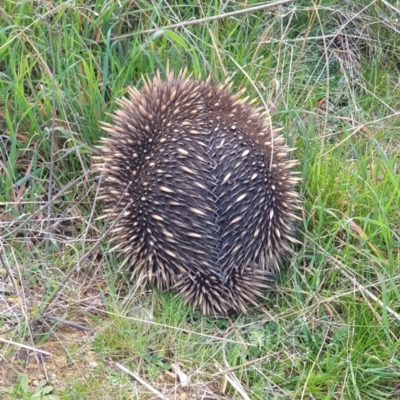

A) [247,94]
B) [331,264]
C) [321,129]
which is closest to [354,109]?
Answer: [321,129]

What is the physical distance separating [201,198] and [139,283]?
381 mm

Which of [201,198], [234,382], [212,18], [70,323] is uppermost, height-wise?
[212,18]

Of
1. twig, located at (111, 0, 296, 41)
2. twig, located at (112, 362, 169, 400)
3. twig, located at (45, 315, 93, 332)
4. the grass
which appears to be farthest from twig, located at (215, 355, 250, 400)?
twig, located at (111, 0, 296, 41)

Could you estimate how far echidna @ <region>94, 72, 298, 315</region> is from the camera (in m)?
2.34

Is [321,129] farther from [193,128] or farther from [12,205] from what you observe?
[12,205]

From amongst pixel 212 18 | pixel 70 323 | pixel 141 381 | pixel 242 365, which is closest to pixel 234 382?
pixel 242 365

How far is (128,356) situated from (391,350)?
861 millimetres

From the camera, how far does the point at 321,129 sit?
3.05 m

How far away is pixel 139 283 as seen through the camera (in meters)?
2.43

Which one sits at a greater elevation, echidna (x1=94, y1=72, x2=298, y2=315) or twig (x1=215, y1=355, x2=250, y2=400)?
echidna (x1=94, y1=72, x2=298, y2=315)

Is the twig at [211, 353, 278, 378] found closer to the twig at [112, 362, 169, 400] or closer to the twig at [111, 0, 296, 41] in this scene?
the twig at [112, 362, 169, 400]

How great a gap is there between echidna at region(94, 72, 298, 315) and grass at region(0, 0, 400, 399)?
0.11 metres

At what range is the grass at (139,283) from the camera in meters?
2.26

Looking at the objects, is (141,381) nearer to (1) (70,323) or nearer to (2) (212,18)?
(1) (70,323)
